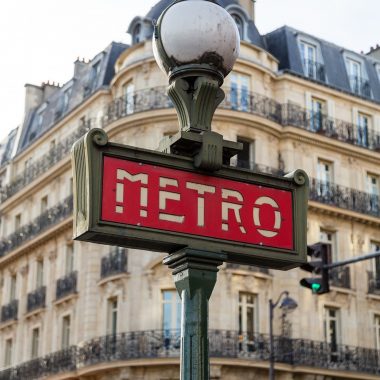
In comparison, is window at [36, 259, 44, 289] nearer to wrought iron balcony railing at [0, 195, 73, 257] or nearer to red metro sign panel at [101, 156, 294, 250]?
wrought iron balcony railing at [0, 195, 73, 257]

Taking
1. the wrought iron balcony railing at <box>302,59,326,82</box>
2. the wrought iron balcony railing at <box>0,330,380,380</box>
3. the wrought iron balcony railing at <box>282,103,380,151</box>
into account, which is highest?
the wrought iron balcony railing at <box>302,59,326,82</box>

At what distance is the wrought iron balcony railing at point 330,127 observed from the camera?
3173 cm

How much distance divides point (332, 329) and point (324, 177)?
5559 mm

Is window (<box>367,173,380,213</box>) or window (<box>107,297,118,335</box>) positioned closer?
window (<box>107,297,118,335</box>)

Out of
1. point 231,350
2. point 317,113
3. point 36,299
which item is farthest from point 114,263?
point 317,113

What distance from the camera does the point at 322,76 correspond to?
33875 mm

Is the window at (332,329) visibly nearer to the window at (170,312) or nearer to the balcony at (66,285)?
the window at (170,312)

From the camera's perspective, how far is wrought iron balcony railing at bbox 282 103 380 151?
31734mm

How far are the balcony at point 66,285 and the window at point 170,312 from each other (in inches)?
Result: 190

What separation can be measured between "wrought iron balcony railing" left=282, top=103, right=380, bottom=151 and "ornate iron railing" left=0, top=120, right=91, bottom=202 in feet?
24.6

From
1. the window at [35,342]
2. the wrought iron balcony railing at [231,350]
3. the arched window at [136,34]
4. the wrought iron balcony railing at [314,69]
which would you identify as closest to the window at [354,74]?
the wrought iron balcony railing at [314,69]

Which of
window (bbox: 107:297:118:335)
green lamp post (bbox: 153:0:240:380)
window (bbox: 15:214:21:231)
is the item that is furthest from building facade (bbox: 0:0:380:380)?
green lamp post (bbox: 153:0:240:380)

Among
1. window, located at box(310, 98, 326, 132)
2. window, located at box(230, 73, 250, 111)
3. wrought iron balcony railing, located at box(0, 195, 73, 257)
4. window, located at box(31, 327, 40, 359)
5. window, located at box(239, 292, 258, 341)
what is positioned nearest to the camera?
window, located at box(239, 292, 258, 341)

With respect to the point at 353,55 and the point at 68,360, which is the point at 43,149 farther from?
the point at 353,55
